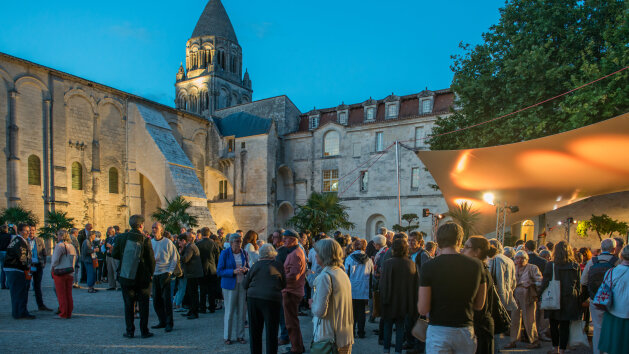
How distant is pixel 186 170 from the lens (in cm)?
2308

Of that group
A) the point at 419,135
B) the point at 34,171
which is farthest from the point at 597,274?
the point at 419,135

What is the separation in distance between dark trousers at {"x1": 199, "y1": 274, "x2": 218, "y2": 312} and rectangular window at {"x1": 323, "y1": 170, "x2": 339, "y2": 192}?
21.5m

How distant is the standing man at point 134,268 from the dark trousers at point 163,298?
0.38 meters

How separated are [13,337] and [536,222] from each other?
18.6 meters

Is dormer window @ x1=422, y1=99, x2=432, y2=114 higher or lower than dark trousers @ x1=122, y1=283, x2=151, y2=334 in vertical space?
higher

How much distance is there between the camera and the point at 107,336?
5.61m

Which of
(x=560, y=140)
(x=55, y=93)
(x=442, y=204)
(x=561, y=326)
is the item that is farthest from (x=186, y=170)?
(x=561, y=326)

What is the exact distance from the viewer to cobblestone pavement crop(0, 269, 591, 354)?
505 centimetres

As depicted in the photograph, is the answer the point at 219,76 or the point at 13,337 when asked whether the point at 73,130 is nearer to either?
the point at 13,337

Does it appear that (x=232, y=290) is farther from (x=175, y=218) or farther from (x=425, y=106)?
(x=425, y=106)

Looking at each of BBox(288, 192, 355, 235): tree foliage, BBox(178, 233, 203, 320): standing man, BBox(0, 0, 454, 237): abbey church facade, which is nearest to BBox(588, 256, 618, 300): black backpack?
BBox(178, 233, 203, 320): standing man

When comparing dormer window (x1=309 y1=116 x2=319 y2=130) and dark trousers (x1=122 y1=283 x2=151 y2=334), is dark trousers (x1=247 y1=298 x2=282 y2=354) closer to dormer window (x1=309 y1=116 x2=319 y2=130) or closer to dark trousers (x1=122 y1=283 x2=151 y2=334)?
dark trousers (x1=122 y1=283 x2=151 y2=334)

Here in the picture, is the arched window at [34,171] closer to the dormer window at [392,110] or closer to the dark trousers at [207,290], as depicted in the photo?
the dark trousers at [207,290]

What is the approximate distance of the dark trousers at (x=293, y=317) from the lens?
4637 millimetres
